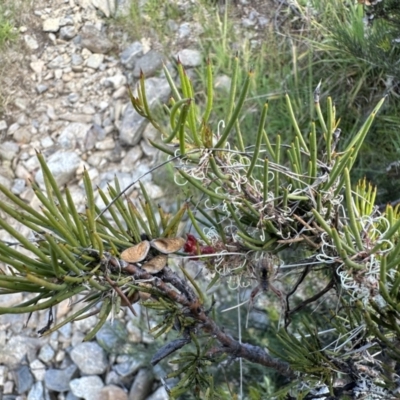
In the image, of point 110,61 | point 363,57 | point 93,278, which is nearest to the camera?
point 93,278

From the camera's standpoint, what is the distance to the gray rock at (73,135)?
2.41 m

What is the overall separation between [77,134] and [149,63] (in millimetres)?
455

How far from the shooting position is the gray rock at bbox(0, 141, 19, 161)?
93.9 inches

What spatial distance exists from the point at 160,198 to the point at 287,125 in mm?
582

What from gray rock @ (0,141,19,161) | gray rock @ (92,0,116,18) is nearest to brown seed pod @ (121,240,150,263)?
gray rock @ (0,141,19,161)

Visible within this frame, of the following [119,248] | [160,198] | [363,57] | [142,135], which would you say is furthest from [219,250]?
[142,135]

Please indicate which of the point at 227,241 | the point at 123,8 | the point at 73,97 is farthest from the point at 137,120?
the point at 227,241

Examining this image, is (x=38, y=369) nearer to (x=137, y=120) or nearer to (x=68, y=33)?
(x=137, y=120)

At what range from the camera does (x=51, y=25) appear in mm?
2730

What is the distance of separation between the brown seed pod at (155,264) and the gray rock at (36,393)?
166cm

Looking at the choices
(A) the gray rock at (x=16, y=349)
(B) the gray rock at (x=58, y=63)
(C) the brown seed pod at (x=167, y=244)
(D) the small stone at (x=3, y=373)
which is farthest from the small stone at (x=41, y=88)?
(C) the brown seed pod at (x=167, y=244)

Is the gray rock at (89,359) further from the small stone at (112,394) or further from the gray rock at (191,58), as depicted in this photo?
the gray rock at (191,58)

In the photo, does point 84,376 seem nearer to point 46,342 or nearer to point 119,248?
point 46,342

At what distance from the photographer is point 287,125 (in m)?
1.96
